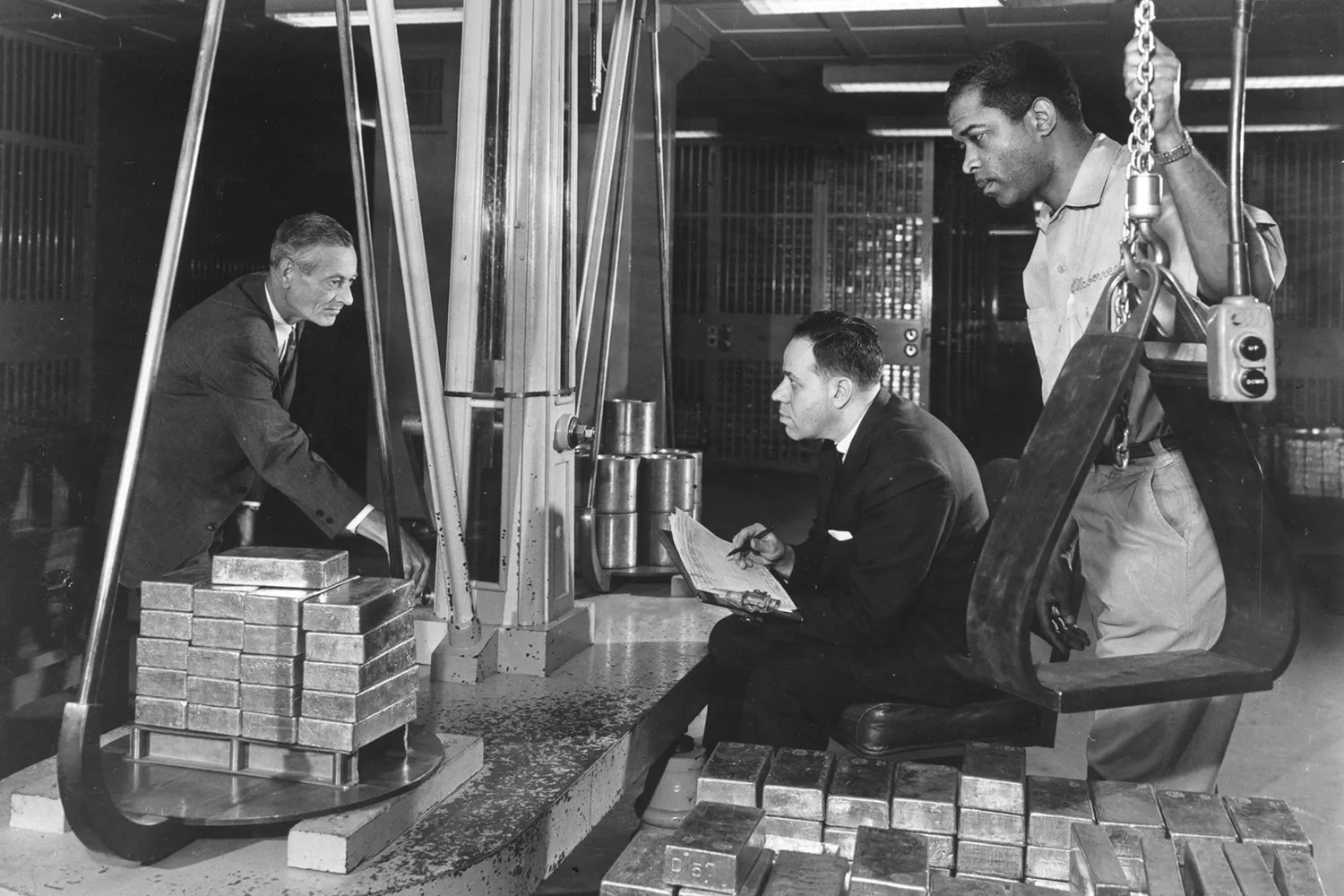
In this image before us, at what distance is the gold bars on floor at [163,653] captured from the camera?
5.85 ft

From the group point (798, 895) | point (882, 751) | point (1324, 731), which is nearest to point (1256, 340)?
point (798, 895)

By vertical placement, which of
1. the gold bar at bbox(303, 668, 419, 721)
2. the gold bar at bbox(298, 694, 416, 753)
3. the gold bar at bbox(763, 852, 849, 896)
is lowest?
the gold bar at bbox(763, 852, 849, 896)

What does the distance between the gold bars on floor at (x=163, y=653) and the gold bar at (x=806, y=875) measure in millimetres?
937

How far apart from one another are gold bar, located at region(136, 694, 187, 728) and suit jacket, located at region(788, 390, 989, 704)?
1.52 metres

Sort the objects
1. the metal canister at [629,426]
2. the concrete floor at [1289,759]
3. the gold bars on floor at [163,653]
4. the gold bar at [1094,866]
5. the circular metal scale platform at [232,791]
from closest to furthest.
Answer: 1. the gold bar at [1094,866]
2. the circular metal scale platform at [232,791]
3. the gold bars on floor at [163,653]
4. the concrete floor at [1289,759]
5. the metal canister at [629,426]

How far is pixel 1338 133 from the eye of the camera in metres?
6.88

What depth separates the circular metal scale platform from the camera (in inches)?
66.3

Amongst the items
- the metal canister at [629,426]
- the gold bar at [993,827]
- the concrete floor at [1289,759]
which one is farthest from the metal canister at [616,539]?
the gold bar at [993,827]

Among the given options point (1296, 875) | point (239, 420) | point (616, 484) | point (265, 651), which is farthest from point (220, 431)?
point (1296, 875)

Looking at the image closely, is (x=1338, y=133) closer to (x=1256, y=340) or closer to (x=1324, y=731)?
(x=1324, y=731)

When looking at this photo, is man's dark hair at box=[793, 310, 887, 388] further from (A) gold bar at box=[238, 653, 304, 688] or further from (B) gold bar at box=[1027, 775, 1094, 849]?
(A) gold bar at box=[238, 653, 304, 688]

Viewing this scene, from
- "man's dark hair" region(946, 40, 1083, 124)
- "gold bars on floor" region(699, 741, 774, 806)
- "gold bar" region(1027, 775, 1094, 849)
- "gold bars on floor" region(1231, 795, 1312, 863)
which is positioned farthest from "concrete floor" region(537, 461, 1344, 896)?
"man's dark hair" region(946, 40, 1083, 124)

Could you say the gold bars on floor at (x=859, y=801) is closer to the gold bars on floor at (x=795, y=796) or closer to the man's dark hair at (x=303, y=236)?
the gold bars on floor at (x=795, y=796)

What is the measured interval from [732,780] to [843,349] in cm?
147
